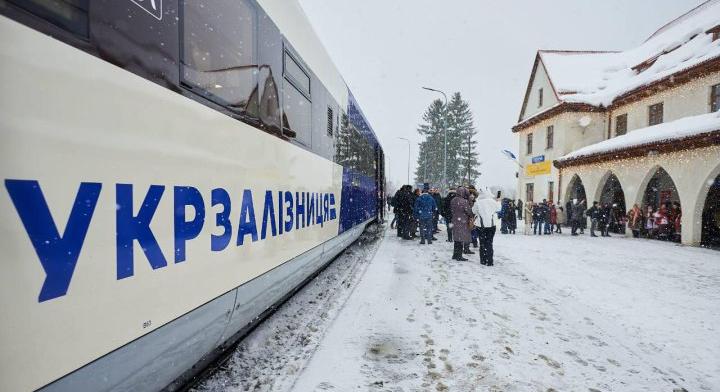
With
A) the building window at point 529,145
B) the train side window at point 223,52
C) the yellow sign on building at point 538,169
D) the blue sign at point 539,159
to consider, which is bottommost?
the train side window at point 223,52

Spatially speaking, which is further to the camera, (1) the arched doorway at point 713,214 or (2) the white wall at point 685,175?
(1) the arched doorway at point 713,214

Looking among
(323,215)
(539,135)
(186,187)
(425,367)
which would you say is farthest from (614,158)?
(186,187)

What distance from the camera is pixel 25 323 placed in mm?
1329

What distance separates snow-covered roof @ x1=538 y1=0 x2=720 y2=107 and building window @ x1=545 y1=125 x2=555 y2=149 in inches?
80.7

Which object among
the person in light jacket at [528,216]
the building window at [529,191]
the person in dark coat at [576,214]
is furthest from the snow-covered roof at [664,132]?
the building window at [529,191]

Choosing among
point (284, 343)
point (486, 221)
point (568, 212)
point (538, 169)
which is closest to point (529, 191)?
point (538, 169)

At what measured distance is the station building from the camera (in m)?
13.5

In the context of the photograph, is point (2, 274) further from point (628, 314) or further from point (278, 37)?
point (628, 314)

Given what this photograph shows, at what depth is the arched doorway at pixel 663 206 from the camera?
14.7 m

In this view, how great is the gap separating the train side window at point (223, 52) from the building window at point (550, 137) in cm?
2345

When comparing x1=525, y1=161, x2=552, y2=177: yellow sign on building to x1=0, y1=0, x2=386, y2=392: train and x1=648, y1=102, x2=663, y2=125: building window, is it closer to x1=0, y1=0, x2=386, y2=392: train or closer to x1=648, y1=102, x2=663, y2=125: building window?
x1=648, y1=102, x2=663, y2=125: building window

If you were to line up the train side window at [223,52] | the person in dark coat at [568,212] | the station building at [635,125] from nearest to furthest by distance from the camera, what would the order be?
Result: the train side window at [223,52] < the station building at [635,125] < the person in dark coat at [568,212]

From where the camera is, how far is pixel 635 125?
60.0 feet

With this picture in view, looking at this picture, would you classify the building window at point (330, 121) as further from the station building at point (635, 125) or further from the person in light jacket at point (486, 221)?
the station building at point (635, 125)
